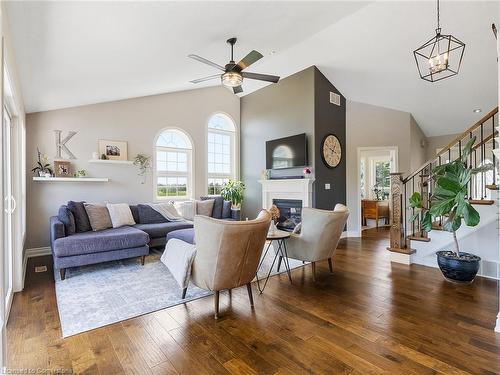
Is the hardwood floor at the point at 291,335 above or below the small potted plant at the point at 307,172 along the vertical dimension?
below

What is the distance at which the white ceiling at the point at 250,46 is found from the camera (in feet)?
8.20

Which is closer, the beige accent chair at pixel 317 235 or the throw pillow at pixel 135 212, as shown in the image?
the beige accent chair at pixel 317 235

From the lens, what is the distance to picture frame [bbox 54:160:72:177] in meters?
4.74

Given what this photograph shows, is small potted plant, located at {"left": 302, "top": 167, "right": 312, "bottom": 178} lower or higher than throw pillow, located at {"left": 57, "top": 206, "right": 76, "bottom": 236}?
higher

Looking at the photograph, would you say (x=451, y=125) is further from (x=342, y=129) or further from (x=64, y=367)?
(x=64, y=367)

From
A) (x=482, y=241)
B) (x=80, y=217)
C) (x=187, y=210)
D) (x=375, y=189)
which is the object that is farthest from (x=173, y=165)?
(x=375, y=189)

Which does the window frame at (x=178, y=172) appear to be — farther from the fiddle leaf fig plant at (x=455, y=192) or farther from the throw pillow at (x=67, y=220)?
the fiddle leaf fig plant at (x=455, y=192)

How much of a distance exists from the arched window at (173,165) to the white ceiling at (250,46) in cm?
109

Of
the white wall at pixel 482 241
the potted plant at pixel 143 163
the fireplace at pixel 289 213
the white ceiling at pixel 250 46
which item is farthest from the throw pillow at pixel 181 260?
the white wall at pixel 482 241

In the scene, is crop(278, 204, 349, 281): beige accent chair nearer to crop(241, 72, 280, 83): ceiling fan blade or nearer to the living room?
the living room

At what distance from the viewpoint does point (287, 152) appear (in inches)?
233

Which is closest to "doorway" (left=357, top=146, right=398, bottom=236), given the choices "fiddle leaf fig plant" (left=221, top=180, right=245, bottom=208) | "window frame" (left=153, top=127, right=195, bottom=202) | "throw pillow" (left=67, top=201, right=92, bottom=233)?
"fiddle leaf fig plant" (left=221, top=180, right=245, bottom=208)

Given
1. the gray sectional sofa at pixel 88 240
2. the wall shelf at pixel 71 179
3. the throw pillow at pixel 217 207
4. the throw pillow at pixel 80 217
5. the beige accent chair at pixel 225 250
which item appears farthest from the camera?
the throw pillow at pixel 217 207

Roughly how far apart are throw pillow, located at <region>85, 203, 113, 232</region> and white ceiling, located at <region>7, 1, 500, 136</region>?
1766 mm
